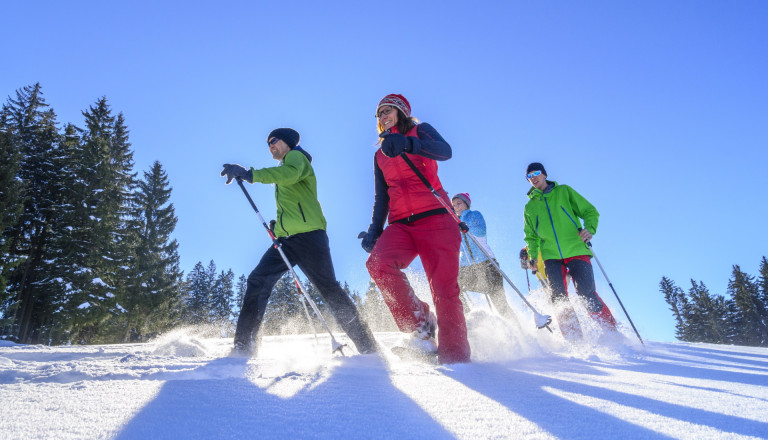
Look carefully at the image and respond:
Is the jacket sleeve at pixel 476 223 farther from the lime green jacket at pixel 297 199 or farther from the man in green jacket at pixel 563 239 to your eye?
the lime green jacket at pixel 297 199

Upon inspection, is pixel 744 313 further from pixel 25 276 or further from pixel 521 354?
pixel 25 276

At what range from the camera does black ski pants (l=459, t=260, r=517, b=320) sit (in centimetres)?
494

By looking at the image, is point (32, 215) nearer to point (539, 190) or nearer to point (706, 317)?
point (539, 190)

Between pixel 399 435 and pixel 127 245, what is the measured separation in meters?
23.7

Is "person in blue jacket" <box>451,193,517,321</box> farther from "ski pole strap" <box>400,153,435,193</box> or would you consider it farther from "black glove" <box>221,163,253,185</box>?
"black glove" <box>221,163,253,185</box>

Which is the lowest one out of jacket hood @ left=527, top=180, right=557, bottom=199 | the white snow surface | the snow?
the white snow surface

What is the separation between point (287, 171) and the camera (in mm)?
3482

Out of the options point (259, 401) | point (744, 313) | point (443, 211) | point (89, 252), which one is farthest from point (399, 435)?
point (744, 313)

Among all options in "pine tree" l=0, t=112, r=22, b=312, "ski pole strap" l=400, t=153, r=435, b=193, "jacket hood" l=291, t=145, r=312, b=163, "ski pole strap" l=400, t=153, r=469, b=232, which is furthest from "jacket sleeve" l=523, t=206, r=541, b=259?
"pine tree" l=0, t=112, r=22, b=312

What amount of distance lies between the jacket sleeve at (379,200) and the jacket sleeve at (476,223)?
1773 mm

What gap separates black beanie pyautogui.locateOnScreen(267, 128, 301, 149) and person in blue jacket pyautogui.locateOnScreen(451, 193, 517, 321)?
2135 mm

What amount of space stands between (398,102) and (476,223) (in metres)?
2.29

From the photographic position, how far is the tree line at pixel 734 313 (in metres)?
42.4

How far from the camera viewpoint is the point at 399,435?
943mm
